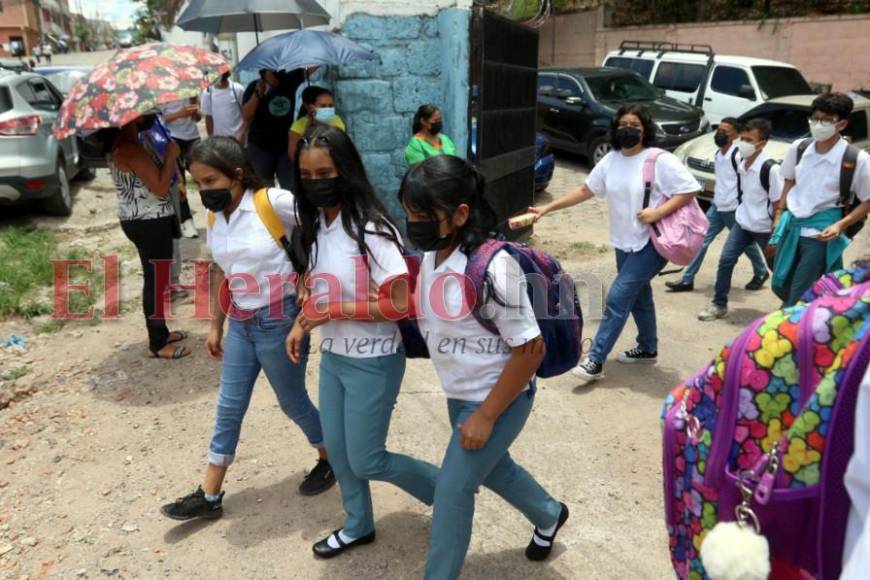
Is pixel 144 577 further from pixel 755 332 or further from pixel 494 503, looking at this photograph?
pixel 755 332

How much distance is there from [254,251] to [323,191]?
0.54m

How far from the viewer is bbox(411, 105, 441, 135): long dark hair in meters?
5.72

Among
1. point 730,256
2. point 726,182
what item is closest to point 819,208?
point 730,256

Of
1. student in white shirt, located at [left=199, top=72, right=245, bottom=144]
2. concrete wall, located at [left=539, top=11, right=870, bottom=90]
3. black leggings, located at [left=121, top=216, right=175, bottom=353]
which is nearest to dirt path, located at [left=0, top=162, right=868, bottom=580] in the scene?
black leggings, located at [left=121, top=216, right=175, bottom=353]

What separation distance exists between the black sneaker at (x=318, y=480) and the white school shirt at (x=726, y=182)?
4.24 m

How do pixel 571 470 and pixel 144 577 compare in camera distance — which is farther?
pixel 571 470

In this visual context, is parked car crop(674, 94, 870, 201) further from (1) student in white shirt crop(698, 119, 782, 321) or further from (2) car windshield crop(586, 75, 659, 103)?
(1) student in white shirt crop(698, 119, 782, 321)

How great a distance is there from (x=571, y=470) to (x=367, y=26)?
4.20m

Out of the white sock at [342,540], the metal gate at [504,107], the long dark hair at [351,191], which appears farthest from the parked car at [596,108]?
the white sock at [342,540]

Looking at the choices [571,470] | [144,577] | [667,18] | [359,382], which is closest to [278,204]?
[359,382]

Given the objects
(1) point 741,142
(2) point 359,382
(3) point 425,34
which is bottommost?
(2) point 359,382

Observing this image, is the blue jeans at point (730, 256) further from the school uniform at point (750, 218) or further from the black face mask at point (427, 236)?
the black face mask at point (427, 236)

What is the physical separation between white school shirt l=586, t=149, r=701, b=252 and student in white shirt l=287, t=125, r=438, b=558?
6.47 feet

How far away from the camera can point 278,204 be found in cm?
286
